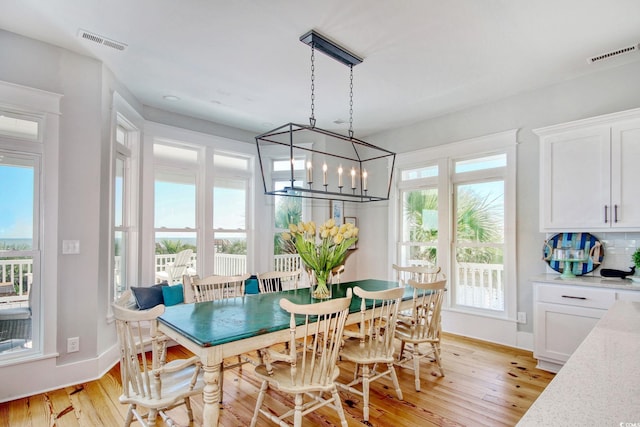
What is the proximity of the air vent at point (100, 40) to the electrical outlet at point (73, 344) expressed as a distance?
255cm

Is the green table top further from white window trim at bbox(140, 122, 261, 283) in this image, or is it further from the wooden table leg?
white window trim at bbox(140, 122, 261, 283)

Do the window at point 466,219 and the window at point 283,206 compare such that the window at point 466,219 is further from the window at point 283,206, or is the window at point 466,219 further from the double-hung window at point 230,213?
the double-hung window at point 230,213

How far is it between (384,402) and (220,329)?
1.49 meters

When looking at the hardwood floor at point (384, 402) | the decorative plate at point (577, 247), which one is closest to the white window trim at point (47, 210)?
the hardwood floor at point (384, 402)

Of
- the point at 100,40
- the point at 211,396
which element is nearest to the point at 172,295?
the point at 211,396

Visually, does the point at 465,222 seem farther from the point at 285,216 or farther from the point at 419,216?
the point at 285,216

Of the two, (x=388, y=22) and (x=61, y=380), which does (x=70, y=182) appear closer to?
(x=61, y=380)

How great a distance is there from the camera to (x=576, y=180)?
326 cm

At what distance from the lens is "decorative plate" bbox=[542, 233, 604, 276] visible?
3369 mm

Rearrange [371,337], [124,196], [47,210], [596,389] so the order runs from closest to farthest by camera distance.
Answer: [596,389]
[371,337]
[47,210]
[124,196]

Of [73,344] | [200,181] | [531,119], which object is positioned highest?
[531,119]

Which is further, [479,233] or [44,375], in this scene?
[479,233]

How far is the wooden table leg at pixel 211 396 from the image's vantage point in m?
1.76

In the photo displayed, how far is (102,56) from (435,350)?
3995mm
